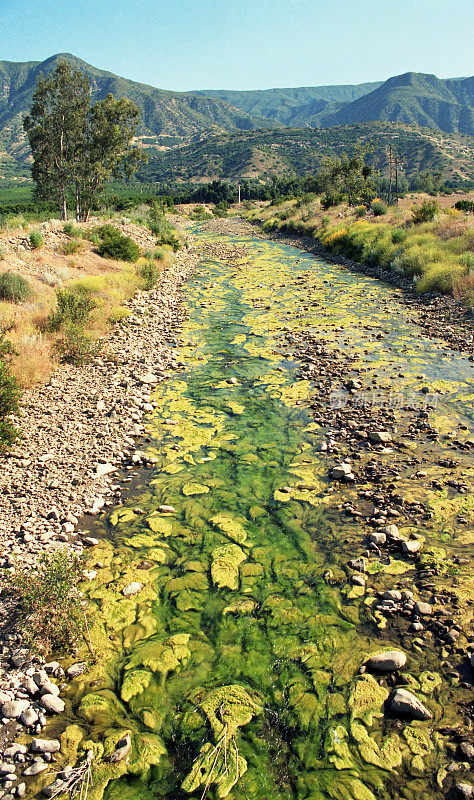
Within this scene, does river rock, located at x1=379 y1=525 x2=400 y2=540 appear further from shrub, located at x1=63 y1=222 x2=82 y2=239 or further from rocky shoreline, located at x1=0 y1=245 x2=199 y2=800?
shrub, located at x1=63 y1=222 x2=82 y2=239

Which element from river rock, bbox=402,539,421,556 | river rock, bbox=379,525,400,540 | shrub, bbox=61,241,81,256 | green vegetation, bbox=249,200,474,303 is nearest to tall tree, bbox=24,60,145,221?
shrub, bbox=61,241,81,256

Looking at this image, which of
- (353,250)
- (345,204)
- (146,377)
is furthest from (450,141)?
(146,377)

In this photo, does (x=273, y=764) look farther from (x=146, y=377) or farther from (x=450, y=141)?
(x=450, y=141)

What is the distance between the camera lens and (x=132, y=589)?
18.9ft

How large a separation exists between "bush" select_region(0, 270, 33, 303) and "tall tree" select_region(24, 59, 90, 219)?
20.5 metres

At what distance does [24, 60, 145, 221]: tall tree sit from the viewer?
95.9ft

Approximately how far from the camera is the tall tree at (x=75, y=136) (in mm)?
29234

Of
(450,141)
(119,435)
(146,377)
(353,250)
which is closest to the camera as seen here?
(119,435)

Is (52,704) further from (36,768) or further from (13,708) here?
(36,768)

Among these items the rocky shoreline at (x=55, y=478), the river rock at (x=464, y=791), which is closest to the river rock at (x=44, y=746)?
the rocky shoreline at (x=55, y=478)

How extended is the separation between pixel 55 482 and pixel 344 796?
5639 mm

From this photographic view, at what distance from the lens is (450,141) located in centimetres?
14100

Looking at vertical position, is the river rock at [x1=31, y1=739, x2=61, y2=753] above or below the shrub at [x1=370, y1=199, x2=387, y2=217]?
below

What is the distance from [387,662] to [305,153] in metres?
169
